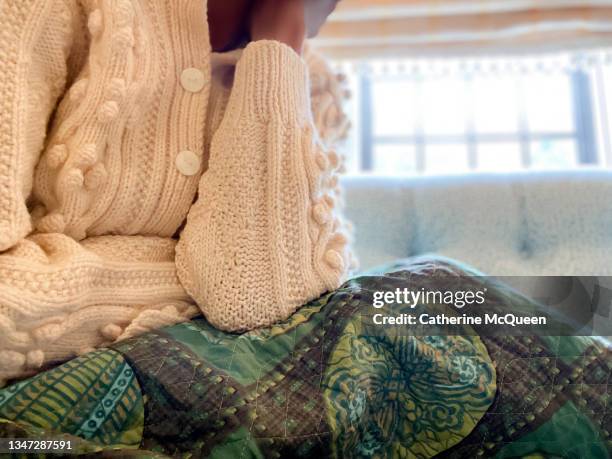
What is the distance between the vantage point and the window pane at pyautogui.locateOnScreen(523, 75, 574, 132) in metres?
1.93

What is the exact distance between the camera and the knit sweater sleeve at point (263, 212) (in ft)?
1.70

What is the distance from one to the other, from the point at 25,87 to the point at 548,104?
2054 millimetres

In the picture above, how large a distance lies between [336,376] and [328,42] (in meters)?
1.15

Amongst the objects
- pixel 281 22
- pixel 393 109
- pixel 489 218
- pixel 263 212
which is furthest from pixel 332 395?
pixel 393 109

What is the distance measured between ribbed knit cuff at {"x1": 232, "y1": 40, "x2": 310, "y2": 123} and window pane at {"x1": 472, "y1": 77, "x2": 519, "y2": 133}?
5.51ft

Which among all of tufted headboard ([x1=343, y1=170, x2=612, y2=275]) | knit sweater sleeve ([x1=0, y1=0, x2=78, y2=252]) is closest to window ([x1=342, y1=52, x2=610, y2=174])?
tufted headboard ([x1=343, y1=170, x2=612, y2=275])

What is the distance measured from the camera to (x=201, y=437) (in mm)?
403

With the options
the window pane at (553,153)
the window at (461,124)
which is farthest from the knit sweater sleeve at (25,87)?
the window pane at (553,153)

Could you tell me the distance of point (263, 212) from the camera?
0.54 m

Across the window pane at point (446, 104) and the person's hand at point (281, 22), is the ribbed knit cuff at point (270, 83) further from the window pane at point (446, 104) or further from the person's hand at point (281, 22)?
the window pane at point (446, 104)

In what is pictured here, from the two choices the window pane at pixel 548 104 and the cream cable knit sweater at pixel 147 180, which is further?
the window pane at pixel 548 104

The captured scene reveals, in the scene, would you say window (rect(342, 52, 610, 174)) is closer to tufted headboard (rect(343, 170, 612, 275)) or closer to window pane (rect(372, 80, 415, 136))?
window pane (rect(372, 80, 415, 136))

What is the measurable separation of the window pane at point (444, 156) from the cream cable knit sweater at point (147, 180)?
1851 millimetres

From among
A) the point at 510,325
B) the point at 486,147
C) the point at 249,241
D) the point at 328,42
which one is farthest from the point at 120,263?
the point at 486,147
